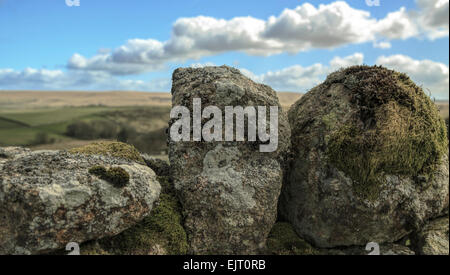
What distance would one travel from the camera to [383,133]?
9531mm

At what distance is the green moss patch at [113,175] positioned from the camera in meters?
8.14

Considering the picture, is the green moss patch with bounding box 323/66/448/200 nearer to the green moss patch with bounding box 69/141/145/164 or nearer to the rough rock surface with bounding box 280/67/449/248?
the rough rock surface with bounding box 280/67/449/248

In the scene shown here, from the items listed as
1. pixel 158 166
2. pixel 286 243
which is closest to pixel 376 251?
pixel 286 243

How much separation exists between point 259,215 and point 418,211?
15.5 feet

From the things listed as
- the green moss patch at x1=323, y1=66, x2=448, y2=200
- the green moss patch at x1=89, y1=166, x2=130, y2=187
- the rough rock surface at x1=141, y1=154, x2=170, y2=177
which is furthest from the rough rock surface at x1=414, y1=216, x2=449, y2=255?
the green moss patch at x1=89, y1=166, x2=130, y2=187

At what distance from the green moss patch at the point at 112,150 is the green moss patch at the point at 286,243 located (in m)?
4.44

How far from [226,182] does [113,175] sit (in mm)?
2785

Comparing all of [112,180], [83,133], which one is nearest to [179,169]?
[112,180]

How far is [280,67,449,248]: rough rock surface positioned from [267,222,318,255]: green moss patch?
231 millimetres

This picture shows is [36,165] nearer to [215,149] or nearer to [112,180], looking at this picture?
[112,180]

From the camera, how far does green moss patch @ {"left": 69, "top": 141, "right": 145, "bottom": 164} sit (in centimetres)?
980

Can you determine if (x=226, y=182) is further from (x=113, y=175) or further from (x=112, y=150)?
(x=112, y=150)

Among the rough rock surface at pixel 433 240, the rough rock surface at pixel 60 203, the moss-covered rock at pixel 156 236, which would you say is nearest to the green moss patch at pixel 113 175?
the rough rock surface at pixel 60 203

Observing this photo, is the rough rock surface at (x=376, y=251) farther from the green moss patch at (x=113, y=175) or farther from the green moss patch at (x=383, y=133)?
the green moss patch at (x=113, y=175)
